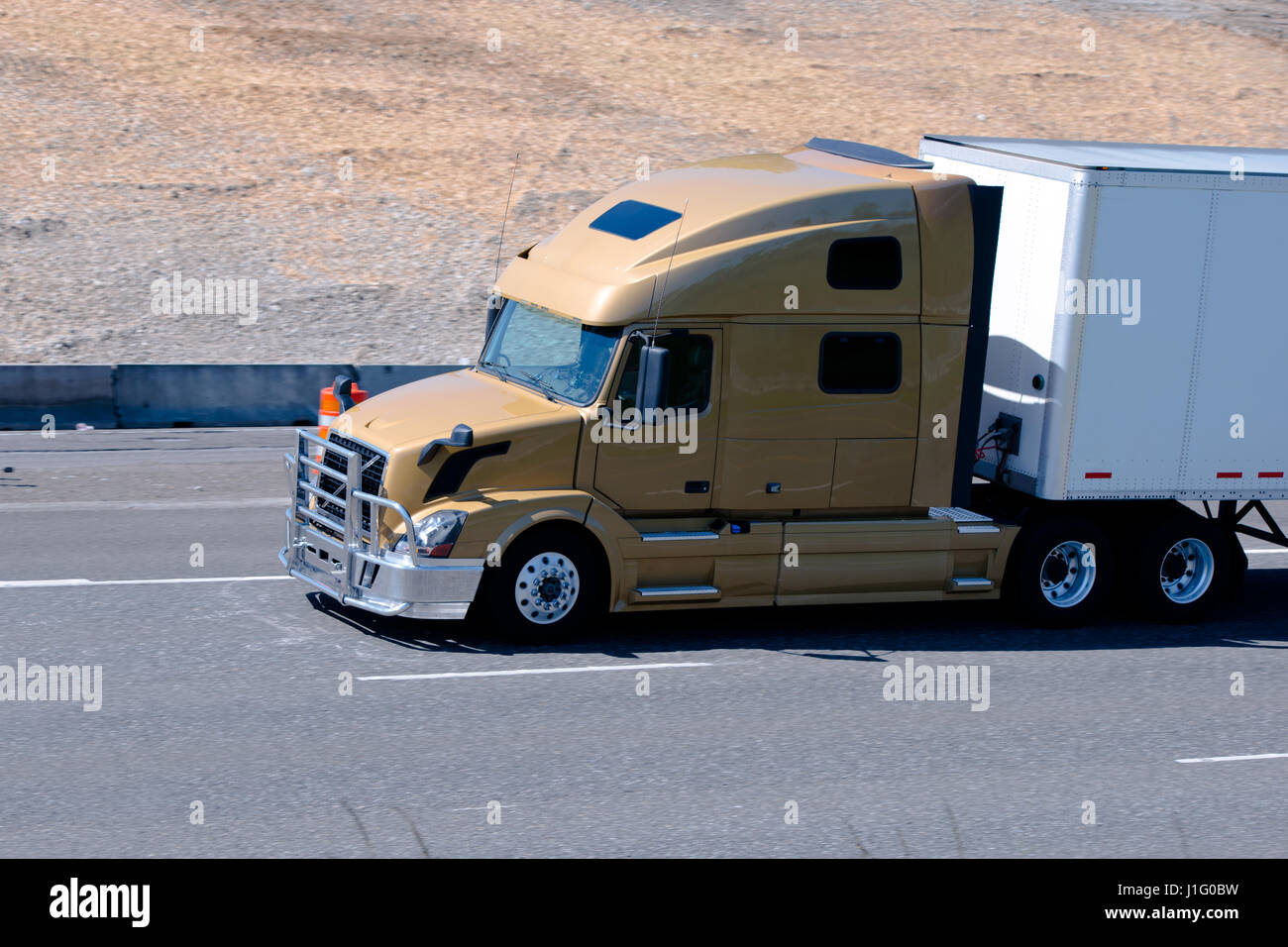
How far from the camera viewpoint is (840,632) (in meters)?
11.8

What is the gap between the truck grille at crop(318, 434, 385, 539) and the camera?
1090cm

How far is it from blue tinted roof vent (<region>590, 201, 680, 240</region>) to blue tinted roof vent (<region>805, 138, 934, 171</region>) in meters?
1.67

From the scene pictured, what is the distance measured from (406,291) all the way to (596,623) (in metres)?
15.3

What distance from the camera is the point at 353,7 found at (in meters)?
37.9

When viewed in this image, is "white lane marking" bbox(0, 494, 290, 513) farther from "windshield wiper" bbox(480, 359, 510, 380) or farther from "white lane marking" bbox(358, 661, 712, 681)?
"white lane marking" bbox(358, 661, 712, 681)

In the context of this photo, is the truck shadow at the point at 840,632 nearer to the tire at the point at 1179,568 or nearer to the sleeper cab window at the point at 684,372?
the tire at the point at 1179,568

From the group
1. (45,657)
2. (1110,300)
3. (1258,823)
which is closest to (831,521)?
(1110,300)

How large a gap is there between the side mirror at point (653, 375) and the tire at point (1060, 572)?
3.18 metres

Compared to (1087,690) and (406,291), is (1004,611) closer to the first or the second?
(1087,690)

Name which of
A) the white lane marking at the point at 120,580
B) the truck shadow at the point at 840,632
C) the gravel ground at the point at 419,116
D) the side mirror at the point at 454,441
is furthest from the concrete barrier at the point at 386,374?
the side mirror at the point at 454,441

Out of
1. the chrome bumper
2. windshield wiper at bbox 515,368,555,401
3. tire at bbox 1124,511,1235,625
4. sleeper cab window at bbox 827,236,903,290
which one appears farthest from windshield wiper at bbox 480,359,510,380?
tire at bbox 1124,511,1235,625

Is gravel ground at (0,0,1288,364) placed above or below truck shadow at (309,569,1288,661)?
above

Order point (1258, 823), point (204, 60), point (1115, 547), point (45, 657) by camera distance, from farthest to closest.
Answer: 1. point (204, 60)
2. point (1115, 547)
3. point (45, 657)
4. point (1258, 823)

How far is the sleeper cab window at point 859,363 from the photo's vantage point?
1140cm
